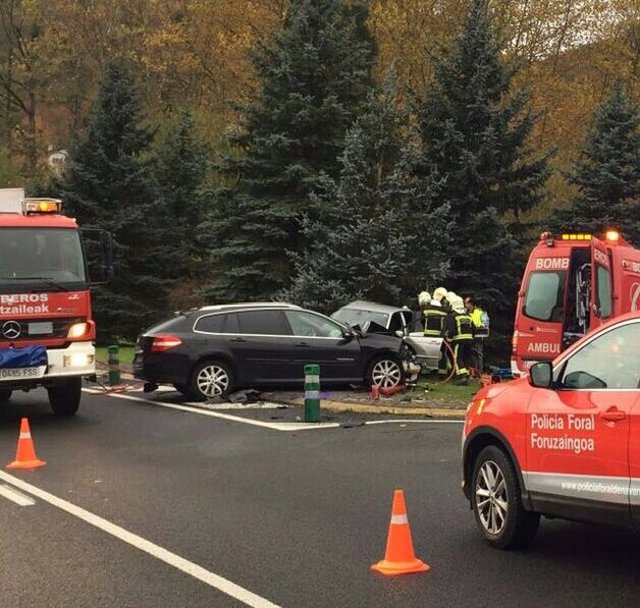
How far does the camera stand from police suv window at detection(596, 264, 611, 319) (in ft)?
44.4

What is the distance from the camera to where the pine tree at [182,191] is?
33.3 m

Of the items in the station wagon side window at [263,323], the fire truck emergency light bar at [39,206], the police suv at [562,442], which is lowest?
the police suv at [562,442]

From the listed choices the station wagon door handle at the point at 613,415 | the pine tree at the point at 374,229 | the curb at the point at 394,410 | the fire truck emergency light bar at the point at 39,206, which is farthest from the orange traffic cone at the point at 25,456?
the pine tree at the point at 374,229

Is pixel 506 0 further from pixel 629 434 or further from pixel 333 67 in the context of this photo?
pixel 629 434

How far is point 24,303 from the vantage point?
1181cm

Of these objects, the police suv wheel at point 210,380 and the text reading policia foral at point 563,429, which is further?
the police suv wheel at point 210,380

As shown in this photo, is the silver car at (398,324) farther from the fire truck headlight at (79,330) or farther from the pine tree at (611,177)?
the pine tree at (611,177)

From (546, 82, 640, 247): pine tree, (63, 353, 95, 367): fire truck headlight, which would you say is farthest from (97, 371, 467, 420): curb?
(546, 82, 640, 247): pine tree

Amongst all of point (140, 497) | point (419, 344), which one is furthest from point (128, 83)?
point (140, 497)

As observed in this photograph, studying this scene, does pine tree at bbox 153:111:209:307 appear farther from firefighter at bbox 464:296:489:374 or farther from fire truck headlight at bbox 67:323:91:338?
fire truck headlight at bbox 67:323:91:338

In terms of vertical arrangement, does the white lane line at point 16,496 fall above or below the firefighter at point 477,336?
below

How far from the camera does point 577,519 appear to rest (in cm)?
536

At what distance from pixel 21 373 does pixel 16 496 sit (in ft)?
13.7

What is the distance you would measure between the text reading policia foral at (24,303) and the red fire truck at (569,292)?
740 centimetres
